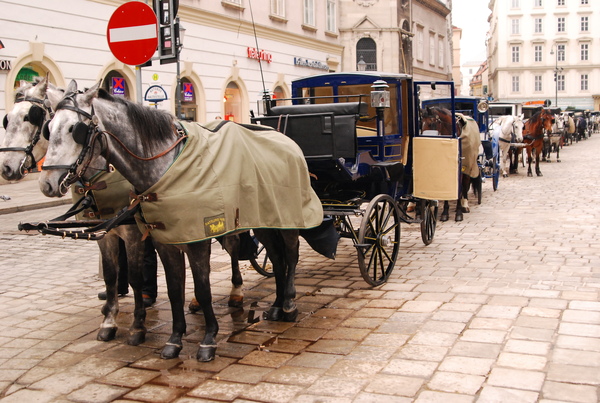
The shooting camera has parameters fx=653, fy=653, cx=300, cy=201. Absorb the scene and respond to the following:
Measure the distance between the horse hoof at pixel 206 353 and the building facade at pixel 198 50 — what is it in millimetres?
7031

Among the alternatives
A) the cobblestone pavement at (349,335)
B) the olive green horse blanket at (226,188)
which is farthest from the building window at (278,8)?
the olive green horse blanket at (226,188)

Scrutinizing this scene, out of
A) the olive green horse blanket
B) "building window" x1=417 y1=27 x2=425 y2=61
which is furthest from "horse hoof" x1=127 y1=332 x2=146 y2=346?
"building window" x1=417 y1=27 x2=425 y2=61

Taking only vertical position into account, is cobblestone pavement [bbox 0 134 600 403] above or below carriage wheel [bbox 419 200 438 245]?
below

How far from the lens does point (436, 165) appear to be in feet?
25.6

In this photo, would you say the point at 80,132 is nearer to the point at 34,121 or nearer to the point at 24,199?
the point at 34,121

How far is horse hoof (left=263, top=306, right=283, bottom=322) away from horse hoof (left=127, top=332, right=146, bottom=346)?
1062 millimetres

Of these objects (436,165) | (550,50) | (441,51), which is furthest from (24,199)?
(550,50)

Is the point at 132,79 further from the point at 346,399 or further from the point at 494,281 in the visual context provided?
the point at 346,399

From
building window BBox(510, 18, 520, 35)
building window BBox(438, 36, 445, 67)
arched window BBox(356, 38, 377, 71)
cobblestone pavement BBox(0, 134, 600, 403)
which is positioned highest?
building window BBox(510, 18, 520, 35)

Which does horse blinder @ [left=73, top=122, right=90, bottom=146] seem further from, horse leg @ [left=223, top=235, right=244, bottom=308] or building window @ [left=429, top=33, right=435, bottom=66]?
building window @ [left=429, top=33, right=435, bottom=66]

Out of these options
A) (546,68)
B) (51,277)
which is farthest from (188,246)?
A: (546,68)

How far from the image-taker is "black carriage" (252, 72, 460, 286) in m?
6.18

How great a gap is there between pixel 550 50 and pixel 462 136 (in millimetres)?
70968

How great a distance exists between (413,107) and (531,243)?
8.02 ft
